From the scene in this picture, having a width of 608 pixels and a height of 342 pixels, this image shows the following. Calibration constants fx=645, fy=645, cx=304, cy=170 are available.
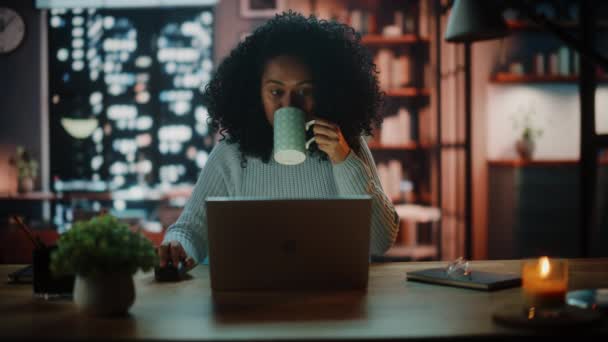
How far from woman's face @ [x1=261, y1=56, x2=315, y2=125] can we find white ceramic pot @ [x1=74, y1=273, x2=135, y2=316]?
76 centimetres

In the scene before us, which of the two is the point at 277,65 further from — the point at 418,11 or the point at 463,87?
the point at 418,11

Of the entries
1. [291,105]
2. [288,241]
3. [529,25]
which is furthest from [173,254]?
[529,25]

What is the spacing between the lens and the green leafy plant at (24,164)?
5.33 metres

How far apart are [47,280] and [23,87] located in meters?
4.91

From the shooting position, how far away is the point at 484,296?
4.26 ft

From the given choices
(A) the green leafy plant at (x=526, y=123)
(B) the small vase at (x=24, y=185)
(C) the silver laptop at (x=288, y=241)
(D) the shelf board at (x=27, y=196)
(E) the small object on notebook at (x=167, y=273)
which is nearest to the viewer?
(C) the silver laptop at (x=288, y=241)

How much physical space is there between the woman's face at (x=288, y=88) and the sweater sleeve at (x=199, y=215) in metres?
0.24

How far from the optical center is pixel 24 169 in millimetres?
5336

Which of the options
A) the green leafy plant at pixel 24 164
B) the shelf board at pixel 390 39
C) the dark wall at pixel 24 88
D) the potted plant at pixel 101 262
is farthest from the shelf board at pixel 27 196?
the potted plant at pixel 101 262

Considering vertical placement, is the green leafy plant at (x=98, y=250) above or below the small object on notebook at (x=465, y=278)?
above

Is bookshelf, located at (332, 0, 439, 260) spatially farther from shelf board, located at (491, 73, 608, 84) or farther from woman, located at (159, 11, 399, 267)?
woman, located at (159, 11, 399, 267)

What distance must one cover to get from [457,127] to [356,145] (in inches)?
102

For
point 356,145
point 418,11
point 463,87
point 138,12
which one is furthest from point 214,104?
point 138,12

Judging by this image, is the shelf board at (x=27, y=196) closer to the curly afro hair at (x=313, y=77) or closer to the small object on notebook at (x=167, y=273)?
the curly afro hair at (x=313, y=77)
